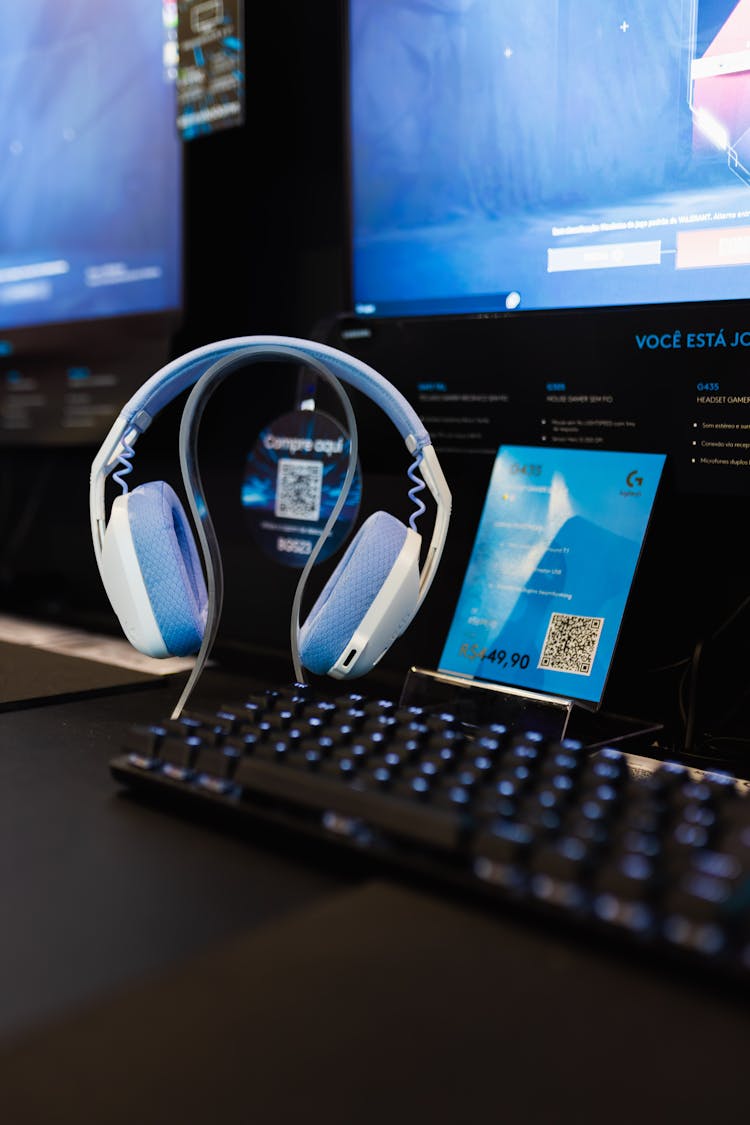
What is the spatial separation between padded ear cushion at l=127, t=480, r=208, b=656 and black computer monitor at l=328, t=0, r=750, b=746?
0.29m

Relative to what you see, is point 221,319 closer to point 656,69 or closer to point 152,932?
point 656,69

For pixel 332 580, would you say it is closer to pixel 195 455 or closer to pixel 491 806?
pixel 195 455

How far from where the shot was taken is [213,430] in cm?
130

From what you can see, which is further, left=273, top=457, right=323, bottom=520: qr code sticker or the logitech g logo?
left=273, top=457, right=323, bottom=520: qr code sticker

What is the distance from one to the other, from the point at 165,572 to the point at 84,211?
0.72m

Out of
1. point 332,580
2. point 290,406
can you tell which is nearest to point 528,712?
point 332,580

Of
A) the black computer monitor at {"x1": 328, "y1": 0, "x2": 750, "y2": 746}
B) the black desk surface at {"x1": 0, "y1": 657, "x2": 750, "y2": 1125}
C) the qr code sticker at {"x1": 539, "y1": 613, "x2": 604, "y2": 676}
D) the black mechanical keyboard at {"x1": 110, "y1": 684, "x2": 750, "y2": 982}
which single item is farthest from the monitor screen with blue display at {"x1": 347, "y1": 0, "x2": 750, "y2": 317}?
the black desk surface at {"x1": 0, "y1": 657, "x2": 750, "y2": 1125}

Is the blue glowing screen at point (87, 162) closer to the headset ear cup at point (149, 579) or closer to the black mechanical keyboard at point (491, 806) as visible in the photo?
the headset ear cup at point (149, 579)

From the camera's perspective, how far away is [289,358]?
0.85 meters

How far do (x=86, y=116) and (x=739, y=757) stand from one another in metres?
1.04

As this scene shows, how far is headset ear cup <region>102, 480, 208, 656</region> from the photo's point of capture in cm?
79

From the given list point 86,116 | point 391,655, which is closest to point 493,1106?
point 391,655

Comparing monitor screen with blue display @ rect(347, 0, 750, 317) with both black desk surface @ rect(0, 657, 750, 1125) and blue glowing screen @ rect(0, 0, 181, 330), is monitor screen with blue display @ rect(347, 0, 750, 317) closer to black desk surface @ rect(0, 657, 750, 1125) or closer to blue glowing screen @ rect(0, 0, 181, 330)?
blue glowing screen @ rect(0, 0, 181, 330)

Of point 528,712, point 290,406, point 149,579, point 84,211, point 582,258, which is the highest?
point 84,211
